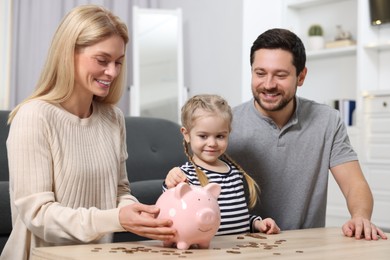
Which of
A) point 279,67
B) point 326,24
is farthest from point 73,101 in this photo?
point 326,24

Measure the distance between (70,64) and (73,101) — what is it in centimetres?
12

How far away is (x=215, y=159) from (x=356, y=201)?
0.47 m

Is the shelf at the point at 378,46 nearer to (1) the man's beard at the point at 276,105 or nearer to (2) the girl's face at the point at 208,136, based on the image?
(1) the man's beard at the point at 276,105

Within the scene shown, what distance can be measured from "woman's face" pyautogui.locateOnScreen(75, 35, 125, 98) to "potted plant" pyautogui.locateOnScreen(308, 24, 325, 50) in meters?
3.70

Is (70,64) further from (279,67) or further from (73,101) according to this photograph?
(279,67)

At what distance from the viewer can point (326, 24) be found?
5.29m

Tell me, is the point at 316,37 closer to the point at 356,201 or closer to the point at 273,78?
the point at 273,78

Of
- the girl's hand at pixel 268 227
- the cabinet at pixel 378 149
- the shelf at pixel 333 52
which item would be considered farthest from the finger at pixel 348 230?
the shelf at pixel 333 52

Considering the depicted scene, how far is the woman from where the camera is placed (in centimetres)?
153

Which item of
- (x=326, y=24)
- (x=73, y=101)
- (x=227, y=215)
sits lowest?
(x=227, y=215)

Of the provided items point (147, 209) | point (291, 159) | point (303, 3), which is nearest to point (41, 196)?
point (147, 209)

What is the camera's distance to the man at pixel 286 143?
6.82ft

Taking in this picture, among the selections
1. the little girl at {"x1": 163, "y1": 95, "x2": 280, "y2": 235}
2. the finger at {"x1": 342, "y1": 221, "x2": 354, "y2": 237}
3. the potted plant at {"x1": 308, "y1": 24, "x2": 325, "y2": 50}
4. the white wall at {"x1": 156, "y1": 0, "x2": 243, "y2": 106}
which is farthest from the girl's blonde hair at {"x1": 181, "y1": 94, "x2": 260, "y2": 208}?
the white wall at {"x1": 156, "y1": 0, "x2": 243, "y2": 106}

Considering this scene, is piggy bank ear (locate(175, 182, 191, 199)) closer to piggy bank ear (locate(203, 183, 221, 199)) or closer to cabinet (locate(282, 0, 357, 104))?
piggy bank ear (locate(203, 183, 221, 199))
